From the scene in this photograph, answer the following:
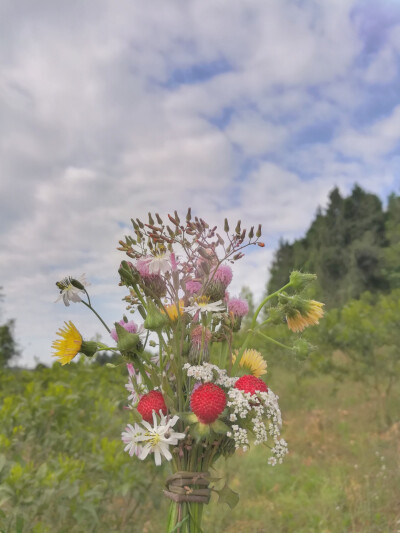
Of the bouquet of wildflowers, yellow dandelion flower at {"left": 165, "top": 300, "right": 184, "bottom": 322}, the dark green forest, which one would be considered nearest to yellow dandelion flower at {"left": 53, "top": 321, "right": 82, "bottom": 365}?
the bouquet of wildflowers

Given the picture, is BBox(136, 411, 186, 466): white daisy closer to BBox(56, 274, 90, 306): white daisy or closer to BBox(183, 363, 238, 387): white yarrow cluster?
BBox(183, 363, 238, 387): white yarrow cluster

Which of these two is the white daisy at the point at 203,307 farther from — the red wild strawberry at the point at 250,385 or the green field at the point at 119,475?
the green field at the point at 119,475

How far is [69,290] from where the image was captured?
51.7 inches

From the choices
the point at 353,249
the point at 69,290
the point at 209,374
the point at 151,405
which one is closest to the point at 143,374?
the point at 151,405

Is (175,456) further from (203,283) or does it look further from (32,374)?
(32,374)

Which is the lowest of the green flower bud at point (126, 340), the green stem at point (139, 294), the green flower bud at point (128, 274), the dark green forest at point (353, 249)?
the green flower bud at point (126, 340)

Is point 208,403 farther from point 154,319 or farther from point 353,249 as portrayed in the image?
point 353,249

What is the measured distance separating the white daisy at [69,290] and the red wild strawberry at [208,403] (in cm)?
42

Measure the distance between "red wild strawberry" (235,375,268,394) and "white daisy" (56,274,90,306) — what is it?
0.48 m

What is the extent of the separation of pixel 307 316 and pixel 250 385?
0.82ft

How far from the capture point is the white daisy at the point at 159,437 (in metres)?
1.14

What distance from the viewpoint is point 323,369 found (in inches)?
290

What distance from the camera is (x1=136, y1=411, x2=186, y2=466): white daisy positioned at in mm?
1145

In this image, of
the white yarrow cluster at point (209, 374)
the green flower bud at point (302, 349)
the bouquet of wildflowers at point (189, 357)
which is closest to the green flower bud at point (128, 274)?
the bouquet of wildflowers at point (189, 357)
